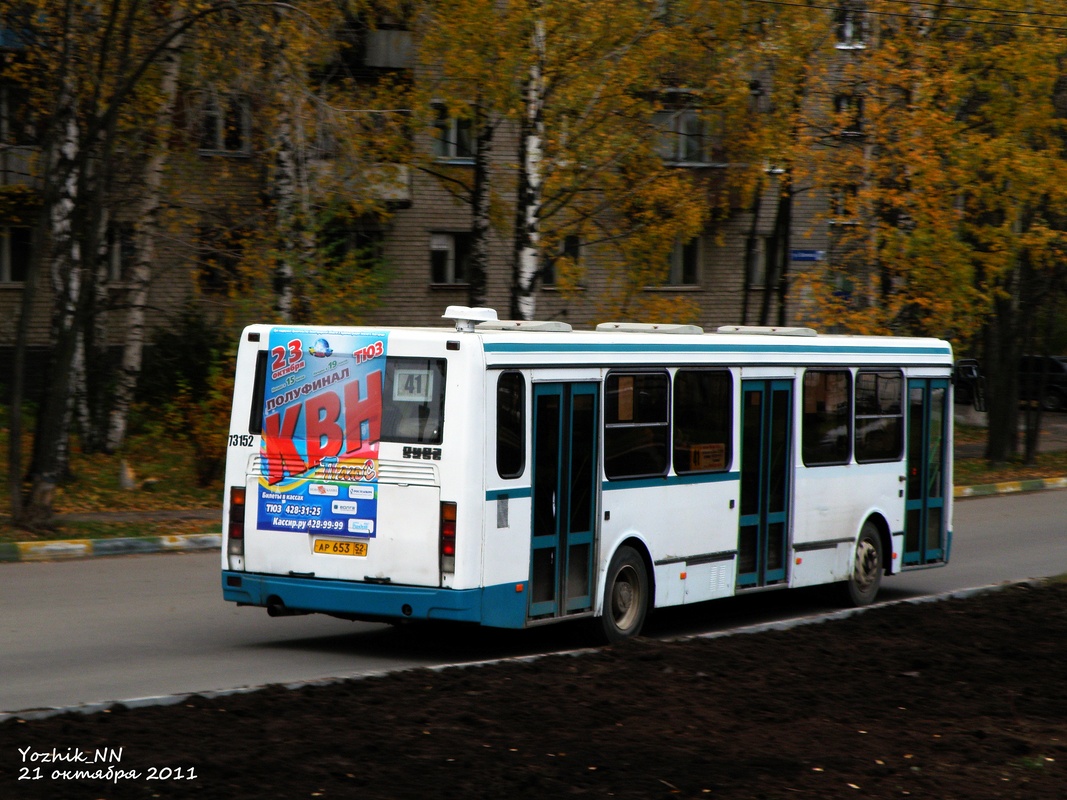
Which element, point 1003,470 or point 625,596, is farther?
point 1003,470

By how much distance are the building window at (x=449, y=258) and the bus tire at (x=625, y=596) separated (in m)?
27.4

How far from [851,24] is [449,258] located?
45.2 feet

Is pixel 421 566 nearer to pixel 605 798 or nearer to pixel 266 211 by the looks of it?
pixel 605 798

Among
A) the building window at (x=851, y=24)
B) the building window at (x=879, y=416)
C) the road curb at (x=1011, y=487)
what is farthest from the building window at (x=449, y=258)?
the building window at (x=879, y=416)

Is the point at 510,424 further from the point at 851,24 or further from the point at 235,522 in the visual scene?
the point at 851,24

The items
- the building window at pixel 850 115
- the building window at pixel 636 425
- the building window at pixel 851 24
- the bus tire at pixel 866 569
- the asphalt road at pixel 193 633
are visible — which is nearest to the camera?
the asphalt road at pixel 193 633

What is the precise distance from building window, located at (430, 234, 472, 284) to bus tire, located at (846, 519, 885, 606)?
81.7 ft

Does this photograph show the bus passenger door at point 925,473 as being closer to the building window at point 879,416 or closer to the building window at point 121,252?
the building window at point 879,416

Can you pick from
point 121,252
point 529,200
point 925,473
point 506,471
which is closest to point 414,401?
point 506,471

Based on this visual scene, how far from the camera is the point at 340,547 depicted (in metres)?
9.80

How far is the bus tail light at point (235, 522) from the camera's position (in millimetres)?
10141

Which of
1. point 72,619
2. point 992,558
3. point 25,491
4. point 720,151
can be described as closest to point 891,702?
point 72,619

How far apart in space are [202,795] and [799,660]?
487 centimetres

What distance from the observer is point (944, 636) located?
10586 mm
